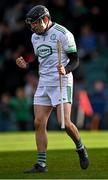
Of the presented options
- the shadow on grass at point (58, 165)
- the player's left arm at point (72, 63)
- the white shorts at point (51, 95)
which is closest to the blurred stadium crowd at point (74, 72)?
the shadow on grass at point (58, 165)

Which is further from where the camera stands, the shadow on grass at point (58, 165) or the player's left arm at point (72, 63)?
the player's left arm at point (72, 63)

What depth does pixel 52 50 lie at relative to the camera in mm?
12648

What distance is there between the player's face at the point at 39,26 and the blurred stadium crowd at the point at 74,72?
44.5 feet

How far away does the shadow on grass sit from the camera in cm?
1162

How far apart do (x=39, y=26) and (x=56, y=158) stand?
10.3 feet

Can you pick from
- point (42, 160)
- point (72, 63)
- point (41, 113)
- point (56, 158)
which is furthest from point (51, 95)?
point (56, 158)

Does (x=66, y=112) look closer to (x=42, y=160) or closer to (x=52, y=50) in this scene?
(x=42, y=160)

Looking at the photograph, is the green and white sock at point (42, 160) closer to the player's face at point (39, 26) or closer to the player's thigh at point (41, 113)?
the player's thigh at point (41, 113)

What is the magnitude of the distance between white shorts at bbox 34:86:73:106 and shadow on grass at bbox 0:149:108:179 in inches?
38.8

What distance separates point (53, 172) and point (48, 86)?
4.31 ft

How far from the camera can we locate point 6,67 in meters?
27.8

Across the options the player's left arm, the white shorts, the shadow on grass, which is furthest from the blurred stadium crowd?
the player's left arm

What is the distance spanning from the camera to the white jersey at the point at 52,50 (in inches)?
496

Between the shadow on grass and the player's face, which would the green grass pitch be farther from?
the player's face
